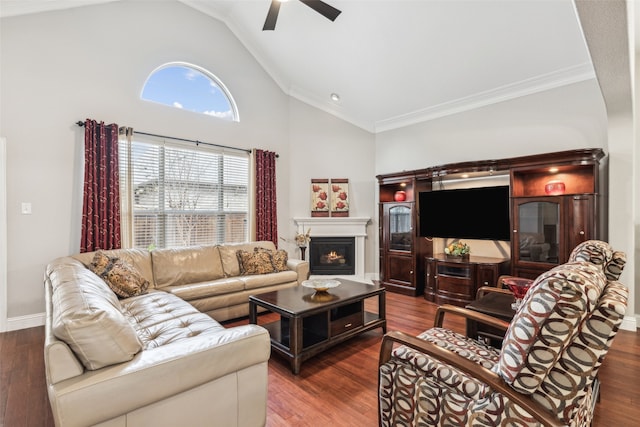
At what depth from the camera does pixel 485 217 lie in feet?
14.2

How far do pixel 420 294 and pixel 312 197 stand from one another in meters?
2.55

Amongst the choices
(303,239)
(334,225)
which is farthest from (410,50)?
(303,239)

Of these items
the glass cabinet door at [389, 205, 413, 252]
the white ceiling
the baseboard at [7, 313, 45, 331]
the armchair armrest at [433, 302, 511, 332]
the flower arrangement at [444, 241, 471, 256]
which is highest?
the white ceiling

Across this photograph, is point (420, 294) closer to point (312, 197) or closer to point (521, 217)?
point (521, 217)

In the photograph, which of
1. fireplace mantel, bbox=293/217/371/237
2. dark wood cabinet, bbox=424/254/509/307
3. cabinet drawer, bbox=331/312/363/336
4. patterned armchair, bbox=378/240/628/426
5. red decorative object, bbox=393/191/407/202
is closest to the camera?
patterned armchair, bbox=378/240/628/426

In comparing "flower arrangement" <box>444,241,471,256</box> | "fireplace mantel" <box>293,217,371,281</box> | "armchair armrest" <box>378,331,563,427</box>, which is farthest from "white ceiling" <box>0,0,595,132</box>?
"armchair armrest" <box>378,331,563,427</box>

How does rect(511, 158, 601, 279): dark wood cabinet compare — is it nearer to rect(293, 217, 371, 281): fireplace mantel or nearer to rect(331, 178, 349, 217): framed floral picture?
rect(293, 217, 371, 281): fireplace mantel

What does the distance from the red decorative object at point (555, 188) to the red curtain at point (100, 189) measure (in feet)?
17.7

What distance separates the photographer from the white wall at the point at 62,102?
10.9 feet

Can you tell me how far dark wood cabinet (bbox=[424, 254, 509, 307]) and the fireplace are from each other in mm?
1522

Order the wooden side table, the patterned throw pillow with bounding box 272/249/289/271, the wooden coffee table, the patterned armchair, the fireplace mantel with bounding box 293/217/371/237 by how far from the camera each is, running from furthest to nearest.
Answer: the fireplace mantel with bounding box 293/217/371/237 < the patterned throw pillow with bounding box 272/249/289/271 < the wooden coffee table < the wooden side table < the patterned armchair

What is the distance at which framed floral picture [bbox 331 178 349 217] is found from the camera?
5.84m

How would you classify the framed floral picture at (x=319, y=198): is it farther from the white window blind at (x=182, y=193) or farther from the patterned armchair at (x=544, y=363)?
the patterned armchair at (x=544, y=363)

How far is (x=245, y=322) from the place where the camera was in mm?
3648
